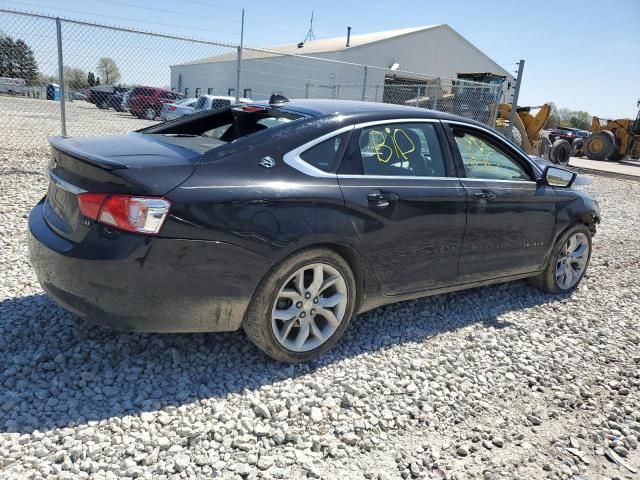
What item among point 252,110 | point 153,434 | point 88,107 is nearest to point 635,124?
point 88,107

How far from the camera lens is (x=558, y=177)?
14.6ft

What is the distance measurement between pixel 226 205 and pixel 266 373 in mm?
1043

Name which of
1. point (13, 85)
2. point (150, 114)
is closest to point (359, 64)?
point (150, 114)

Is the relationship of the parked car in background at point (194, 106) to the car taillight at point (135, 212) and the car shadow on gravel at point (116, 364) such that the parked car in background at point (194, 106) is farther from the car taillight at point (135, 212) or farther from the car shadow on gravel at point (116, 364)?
the car taillight at point (135, 212)

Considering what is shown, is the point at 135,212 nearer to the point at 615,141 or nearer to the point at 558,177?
the point at 558,177

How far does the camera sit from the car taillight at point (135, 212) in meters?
2.42

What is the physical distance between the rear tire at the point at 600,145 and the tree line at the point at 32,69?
22768 mm

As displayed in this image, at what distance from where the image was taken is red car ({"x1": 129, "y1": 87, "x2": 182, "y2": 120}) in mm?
11342

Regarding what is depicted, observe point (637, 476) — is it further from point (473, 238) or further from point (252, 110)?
point (252, 110)

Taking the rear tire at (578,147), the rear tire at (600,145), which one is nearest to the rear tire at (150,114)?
the rear tire at (600,145)

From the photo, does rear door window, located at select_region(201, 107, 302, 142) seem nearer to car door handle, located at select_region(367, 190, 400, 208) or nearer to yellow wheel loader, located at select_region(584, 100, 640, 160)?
car door handle, located at select_region(367, 190, 400, 208)

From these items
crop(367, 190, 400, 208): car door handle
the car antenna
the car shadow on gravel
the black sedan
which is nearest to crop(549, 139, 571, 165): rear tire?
the black sedan

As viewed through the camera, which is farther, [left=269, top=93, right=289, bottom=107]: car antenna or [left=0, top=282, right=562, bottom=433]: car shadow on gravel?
[left=269, top=93, right=289, bottom=107]: car antenna

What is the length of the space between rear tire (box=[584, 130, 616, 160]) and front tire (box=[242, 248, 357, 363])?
82.3 ft
